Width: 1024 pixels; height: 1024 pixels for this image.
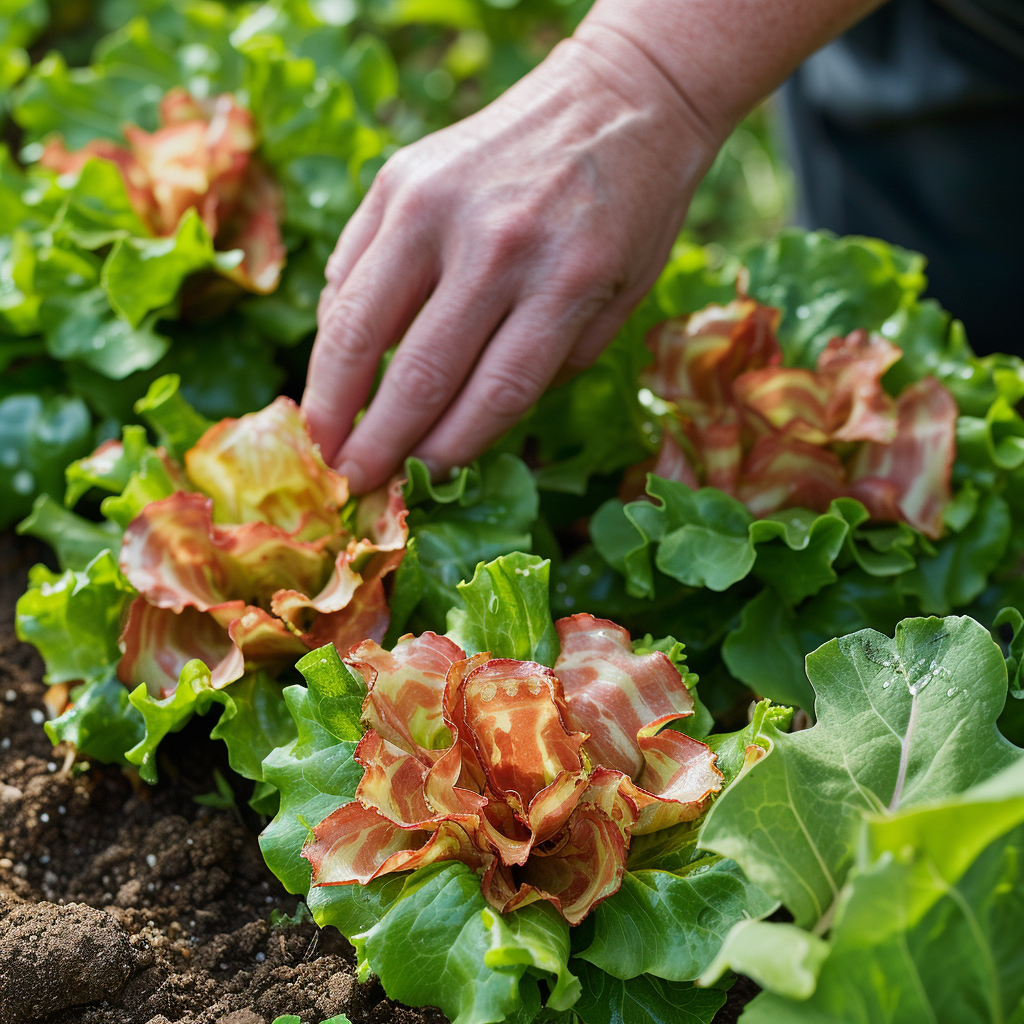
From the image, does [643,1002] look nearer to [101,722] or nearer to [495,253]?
[101,722]

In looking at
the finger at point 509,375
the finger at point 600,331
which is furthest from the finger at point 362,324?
the finger at point 600,331

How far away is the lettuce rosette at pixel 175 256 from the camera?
186 cm

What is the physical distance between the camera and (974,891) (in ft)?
2.74

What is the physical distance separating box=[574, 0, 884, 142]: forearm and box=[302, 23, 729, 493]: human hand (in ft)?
0.04

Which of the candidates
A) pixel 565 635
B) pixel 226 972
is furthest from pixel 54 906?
pixel 565 635

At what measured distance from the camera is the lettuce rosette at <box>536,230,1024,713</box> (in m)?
1.51

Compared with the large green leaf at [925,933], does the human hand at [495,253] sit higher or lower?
higher

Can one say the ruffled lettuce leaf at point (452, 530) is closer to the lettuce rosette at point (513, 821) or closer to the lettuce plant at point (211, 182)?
the lettuce rosette at point (513, 821)

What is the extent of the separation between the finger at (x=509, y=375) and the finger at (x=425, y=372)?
0.02 metres

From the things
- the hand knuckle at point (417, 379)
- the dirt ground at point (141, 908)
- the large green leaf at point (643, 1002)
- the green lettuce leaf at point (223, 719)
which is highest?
the hand knuckle at point (417, 379)

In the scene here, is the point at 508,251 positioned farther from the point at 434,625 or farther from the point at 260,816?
the point at 260,816

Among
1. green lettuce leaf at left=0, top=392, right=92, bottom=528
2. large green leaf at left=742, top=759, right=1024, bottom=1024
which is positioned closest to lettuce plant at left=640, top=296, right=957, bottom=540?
large green leaf at left=742, top=759, right=1024, bottom=1024

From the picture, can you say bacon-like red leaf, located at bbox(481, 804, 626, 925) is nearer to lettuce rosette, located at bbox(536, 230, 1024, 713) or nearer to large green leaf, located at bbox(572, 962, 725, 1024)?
large green leaf, located at bbox(572, 962, 725, 1024)

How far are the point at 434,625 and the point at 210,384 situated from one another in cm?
82
